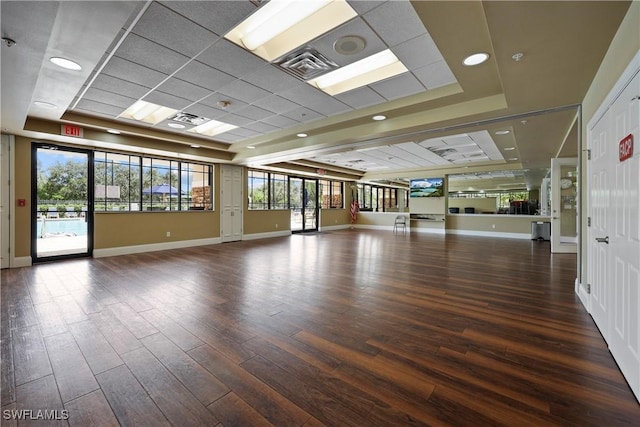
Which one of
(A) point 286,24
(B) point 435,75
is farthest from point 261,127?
(B) point 435,75

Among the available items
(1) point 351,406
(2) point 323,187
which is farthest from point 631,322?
(2) point 323,187

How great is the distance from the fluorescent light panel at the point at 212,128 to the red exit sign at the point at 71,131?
6.31 feet

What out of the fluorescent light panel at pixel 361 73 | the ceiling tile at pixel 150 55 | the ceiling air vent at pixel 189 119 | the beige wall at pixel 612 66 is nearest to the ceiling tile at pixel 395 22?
the fluorescent light panel at pixel 361 73

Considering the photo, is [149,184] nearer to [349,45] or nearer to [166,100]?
[166,100]

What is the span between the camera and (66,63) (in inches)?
111

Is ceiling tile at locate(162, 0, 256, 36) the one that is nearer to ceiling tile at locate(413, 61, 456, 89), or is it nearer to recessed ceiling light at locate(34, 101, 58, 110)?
ceiling tile at locate(413, 61, 456, 89)

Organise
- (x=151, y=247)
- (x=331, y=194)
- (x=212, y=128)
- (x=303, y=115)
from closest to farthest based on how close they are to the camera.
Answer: (x=303, y=115) → (x=212, y=128) → (x=151, y=247) → (x=331, y=194)

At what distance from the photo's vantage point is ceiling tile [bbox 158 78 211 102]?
12.1 ft

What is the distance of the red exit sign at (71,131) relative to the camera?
5.09 metres

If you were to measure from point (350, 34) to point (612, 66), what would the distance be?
2.27 m

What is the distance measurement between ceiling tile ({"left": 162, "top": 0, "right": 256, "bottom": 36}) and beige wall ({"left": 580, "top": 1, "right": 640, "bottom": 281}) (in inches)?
109

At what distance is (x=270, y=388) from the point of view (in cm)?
179

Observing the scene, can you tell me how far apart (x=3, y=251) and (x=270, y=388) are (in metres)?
6.42

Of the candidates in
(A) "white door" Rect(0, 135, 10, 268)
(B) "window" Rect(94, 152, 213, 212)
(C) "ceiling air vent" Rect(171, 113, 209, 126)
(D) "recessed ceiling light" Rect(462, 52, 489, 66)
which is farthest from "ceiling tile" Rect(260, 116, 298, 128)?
(A) "white door" Rect(0, 135, 10, 268)
